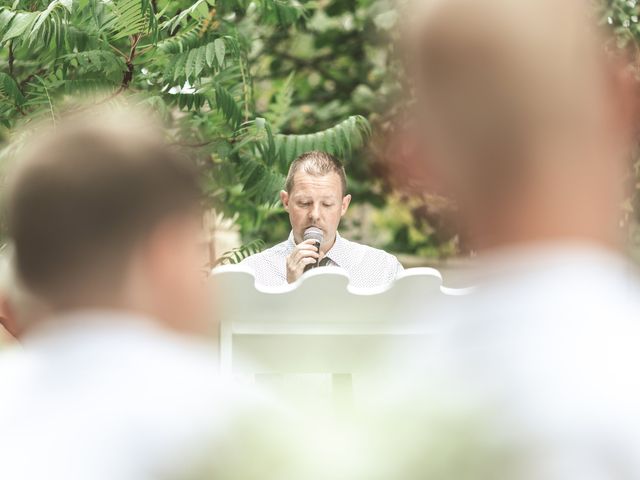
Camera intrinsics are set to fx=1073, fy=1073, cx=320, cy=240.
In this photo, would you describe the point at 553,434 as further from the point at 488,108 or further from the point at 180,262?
the point at 180,262

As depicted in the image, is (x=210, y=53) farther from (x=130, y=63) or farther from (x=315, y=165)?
(x=315, y=165)

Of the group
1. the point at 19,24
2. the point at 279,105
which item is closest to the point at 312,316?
the point at 19,24

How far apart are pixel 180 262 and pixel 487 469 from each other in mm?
577

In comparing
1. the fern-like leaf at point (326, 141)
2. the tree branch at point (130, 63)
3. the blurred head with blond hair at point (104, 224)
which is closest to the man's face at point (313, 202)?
the fern-like leaf at point (326, 141)

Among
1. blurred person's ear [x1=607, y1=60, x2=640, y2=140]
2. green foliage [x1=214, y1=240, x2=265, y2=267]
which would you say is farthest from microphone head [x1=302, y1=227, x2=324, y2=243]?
blurred person's ear [x1=607, y1=60, x2=640, y2=140]

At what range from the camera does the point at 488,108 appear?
861mm

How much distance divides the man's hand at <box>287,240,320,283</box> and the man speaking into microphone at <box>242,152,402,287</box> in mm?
303

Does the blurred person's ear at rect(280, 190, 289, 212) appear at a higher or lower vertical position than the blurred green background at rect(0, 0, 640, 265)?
lower

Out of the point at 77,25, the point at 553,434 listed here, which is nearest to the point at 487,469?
the point at 553,434

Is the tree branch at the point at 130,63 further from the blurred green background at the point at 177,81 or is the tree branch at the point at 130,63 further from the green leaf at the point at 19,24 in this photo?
the green leaf at the point at 19,24

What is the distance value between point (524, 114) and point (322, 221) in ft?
11.3

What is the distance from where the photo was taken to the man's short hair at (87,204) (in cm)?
120

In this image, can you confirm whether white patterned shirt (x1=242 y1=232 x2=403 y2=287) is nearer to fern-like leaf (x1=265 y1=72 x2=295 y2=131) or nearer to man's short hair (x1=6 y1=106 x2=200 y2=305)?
fern-like leaf (x1=265 y1=72 x2=295 y2=131)

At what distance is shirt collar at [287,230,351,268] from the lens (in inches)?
173
